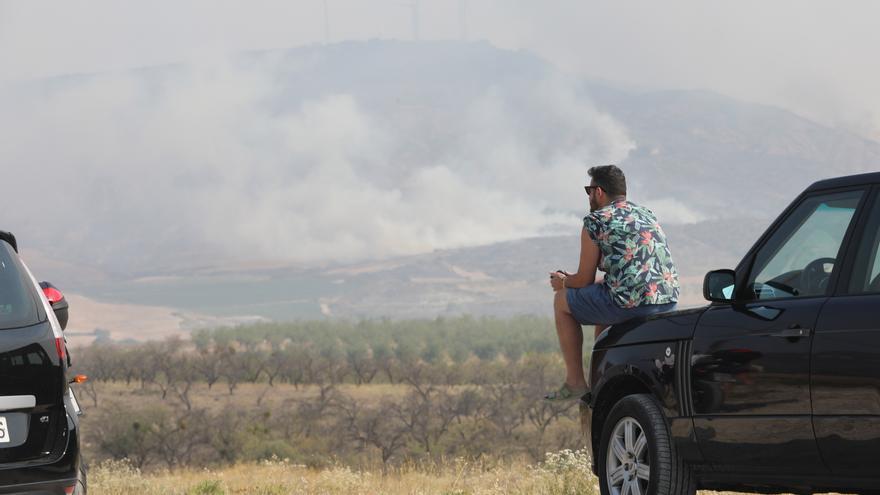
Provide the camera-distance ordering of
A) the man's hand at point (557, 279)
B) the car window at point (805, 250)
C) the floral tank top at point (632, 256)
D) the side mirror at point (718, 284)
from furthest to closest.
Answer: the man's hand at point (557, 279) → the floral tank top at point (632, 256) → the side mirror at point (718, 284) → the car window at point (805, 250)

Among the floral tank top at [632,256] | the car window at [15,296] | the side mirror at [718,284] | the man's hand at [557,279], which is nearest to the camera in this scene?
the car window at [15,296]

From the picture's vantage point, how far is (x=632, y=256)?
26.5 ft

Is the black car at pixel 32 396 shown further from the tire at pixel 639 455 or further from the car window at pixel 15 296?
the tire at pixel 639 455

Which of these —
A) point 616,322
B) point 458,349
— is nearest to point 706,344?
point 616,322

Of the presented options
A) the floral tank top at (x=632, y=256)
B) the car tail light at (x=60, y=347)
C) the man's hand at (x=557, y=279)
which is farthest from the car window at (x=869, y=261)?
the car tail light at (x=60, y=347)

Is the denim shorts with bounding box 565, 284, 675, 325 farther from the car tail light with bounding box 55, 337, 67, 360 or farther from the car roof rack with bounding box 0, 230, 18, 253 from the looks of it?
the car roof rack with bounding box 0, 230, 18, 253

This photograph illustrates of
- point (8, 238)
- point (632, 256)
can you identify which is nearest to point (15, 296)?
point (8, 238)

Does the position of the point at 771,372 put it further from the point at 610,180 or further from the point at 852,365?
the point at 610,180

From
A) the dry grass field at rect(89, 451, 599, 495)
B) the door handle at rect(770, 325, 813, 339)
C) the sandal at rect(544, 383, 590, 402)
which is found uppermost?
the door handle at rect(770, 325, 813, 339)

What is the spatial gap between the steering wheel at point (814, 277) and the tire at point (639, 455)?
1.14 metres

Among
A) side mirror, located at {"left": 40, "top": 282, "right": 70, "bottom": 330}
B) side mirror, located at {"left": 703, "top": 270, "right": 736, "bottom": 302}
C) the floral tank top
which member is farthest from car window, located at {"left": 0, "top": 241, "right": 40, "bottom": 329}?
the floral tank top

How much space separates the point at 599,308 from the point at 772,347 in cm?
215

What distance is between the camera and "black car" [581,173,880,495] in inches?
217

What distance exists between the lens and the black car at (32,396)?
6066 mm
